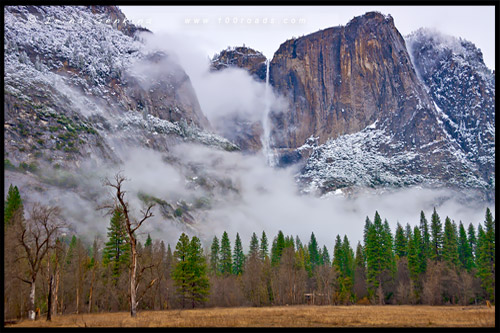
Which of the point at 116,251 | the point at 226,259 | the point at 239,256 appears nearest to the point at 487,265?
the point at 226,259

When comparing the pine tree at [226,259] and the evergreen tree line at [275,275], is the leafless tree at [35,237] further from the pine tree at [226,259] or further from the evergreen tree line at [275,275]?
the pine tree at [226,259]

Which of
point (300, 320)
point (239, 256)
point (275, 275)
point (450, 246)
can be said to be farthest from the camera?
point (239, 256)

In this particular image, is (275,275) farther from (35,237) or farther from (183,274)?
(35,237)

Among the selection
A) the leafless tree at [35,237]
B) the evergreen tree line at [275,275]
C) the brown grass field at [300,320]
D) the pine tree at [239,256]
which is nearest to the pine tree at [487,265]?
the evergreen tree line at [275,275]

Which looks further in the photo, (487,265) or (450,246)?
(450,246)

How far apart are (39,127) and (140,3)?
7334 inches

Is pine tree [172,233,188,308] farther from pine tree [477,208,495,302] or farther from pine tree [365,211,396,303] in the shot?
pine tree [477,208,495,302]

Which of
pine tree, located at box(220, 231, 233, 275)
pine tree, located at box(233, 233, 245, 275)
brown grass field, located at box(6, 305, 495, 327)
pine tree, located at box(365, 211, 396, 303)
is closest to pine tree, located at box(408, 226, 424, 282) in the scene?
pine tree, located at box(365, 211, 396, 303)

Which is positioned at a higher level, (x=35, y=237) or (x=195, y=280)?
(x=35, y=237)

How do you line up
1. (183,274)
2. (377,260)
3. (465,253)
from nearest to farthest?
1. (183,274)
2. (377,260)
3. (465,253)

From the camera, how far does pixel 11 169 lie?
6191 inches

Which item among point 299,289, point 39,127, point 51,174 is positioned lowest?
point 299,289
